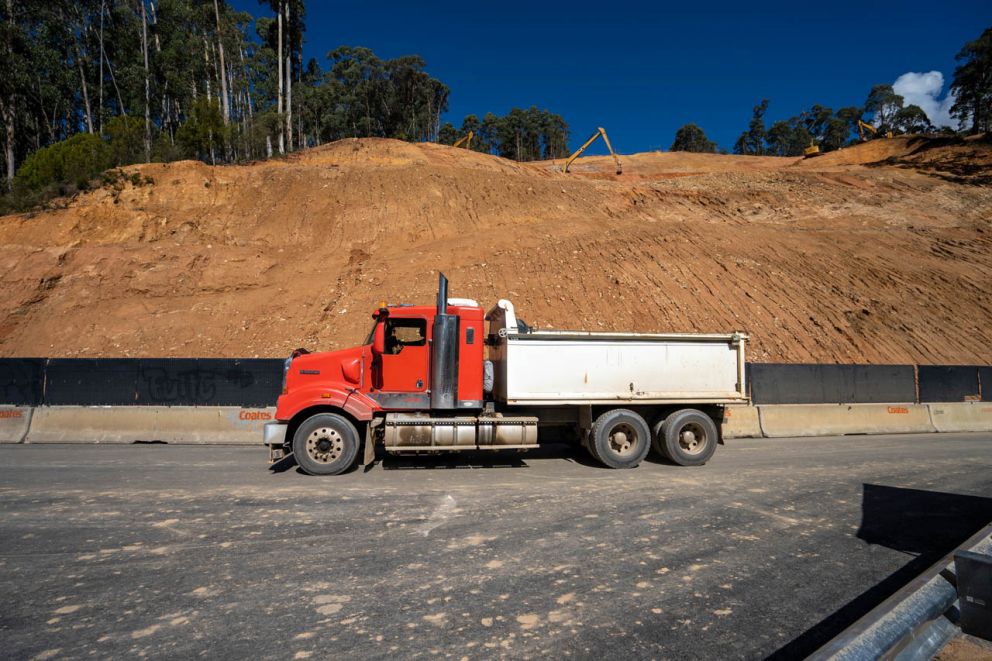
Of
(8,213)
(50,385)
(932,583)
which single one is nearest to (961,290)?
(932,583)

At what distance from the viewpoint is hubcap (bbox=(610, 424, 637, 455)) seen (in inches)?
343

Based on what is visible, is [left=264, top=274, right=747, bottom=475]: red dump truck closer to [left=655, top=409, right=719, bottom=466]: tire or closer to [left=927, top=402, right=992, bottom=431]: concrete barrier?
[left=655, top=409, right=719, bottom=466]: tire

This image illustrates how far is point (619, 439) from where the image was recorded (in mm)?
8711

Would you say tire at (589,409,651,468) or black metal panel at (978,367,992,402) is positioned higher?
black metal panel at (978,367,992,402)

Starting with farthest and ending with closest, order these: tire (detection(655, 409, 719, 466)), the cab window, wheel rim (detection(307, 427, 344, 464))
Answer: tire (detection(655, 409, 719, 466)), the cab window, wheel rim (detection(307, 427, 344, 464))

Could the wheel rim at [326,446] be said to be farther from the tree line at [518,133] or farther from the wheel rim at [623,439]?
the tree line at [518,133]

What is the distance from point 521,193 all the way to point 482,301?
449 inches

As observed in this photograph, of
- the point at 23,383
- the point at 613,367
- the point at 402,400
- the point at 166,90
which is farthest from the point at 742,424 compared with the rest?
the point at 166,90

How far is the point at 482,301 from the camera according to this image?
20.0 metres

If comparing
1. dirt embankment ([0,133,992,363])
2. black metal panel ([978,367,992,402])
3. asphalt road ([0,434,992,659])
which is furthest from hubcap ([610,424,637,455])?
black metal panel ([978,367,992,402])

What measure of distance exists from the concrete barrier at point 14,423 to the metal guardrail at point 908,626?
1530cm

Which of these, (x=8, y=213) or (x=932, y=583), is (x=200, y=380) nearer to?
(x=932, y=583)

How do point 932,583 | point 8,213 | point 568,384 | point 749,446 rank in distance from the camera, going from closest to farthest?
point 932,583 → point 568,384 → point 749,446 → point 8,213

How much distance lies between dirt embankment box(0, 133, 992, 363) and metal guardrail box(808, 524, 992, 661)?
54.3 ft
